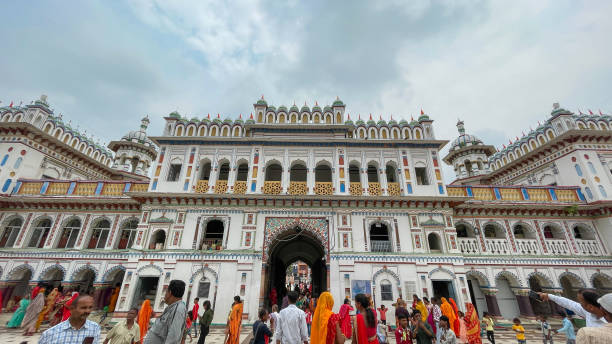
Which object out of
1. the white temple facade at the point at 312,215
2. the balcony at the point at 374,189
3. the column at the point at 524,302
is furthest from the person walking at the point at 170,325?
the column at the point at 524,302

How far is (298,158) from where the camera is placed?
52.5 ft

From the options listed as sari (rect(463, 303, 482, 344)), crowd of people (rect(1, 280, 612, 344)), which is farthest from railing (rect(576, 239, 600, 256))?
sari (rect(463, 303, 482, 344))

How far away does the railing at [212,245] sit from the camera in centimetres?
1393

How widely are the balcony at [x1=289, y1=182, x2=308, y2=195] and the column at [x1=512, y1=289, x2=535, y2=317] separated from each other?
12.9 metres

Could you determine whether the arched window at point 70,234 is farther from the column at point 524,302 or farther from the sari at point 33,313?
the column at point 524,302

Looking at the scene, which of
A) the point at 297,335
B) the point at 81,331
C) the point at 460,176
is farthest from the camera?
the point at 460,176

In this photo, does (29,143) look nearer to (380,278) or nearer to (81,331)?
(81,331)

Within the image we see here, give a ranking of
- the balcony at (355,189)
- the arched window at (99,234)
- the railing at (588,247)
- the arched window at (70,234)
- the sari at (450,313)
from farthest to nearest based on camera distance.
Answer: the arched window at (99,234) < the arched window at (70,234) < the railing at (588,247) < the balcony at (355,189) < the sari at (450,313)

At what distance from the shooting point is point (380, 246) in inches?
569

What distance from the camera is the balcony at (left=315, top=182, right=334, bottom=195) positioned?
14.9m

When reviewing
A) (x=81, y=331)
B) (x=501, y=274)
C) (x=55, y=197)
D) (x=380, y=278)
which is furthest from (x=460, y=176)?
(x=55, y=197)

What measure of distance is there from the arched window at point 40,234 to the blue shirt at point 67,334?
1887 cm

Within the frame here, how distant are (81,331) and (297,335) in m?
3.40

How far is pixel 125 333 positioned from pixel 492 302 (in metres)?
17.0
